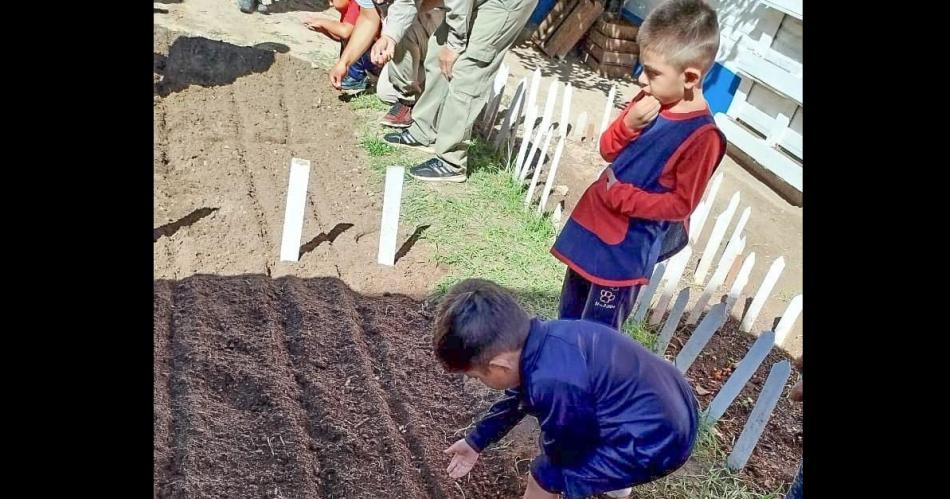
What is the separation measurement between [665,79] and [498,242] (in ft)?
6.30

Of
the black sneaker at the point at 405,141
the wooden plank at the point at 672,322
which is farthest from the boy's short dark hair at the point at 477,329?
the black sneaker at the point at 405,141

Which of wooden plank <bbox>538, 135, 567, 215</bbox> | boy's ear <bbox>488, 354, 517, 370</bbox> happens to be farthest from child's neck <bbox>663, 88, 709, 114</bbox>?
wooden plank <bbox>538, 135, 567, 215</bbox>

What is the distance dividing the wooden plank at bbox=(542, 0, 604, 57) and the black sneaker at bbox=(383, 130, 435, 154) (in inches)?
177

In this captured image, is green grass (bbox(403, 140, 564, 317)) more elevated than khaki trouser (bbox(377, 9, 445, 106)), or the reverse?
khaki trouser (bbox(377, 9, 445, 106))

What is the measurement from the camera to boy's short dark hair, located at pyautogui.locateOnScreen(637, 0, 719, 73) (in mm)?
2189

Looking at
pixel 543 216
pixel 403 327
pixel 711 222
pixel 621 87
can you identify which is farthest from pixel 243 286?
pixel 621 87

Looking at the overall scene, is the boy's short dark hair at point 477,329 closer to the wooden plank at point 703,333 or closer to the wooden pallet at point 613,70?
the wooden plank at point 703,333

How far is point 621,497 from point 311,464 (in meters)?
1.10

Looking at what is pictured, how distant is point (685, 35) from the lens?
7.18 feet

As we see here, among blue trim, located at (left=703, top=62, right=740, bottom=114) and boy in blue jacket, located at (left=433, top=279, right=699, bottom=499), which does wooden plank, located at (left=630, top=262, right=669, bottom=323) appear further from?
blue trim, located at (left=703, top=62, right=740, bottom=114)

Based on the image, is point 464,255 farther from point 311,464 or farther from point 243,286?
point 311,464

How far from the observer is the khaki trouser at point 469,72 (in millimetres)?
4180

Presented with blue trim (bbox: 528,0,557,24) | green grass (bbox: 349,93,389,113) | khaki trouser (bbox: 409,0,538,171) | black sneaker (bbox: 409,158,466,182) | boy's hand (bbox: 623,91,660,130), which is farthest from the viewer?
blue trim (bbox: 528,0,557,24)

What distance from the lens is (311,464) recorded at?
2.38m
